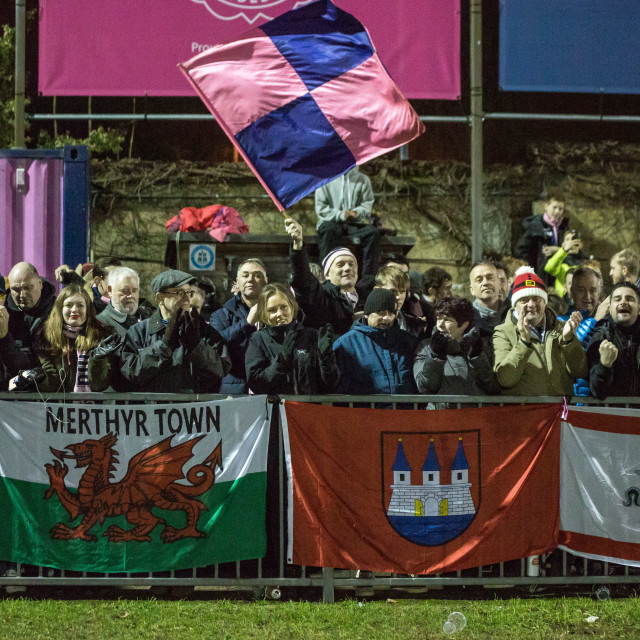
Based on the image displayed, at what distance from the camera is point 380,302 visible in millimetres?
7301

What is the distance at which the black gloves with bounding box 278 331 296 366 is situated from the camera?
6.99 meters

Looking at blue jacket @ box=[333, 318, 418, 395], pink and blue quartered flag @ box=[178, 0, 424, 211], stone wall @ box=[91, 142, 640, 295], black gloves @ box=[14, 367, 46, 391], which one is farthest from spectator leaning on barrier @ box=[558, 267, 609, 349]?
black gloves @ box=[14, 367, 46, 391]

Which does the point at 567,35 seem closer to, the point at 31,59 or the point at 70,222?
the point at 70,222

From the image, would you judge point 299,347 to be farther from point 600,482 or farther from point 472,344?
point 600,482

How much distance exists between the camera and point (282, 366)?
7.01m

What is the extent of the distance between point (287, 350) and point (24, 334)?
209 cm

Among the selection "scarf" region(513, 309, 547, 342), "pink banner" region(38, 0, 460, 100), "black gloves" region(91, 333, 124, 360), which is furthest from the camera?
"pink banner" region(38, 0, 460, 100)

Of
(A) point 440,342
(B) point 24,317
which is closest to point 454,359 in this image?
(A) point 440,342

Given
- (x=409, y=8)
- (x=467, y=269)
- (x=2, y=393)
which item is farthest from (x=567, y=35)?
(x=2, y=393)

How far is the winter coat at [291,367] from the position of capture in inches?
277

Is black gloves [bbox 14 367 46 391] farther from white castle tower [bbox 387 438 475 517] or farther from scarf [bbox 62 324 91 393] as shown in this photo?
white castle tower [bbox 387 438 475 517]

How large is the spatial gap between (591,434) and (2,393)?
3.97 metres

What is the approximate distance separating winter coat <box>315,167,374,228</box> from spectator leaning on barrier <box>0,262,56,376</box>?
3.72m

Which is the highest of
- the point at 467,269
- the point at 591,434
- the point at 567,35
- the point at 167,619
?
the point at 567,35
